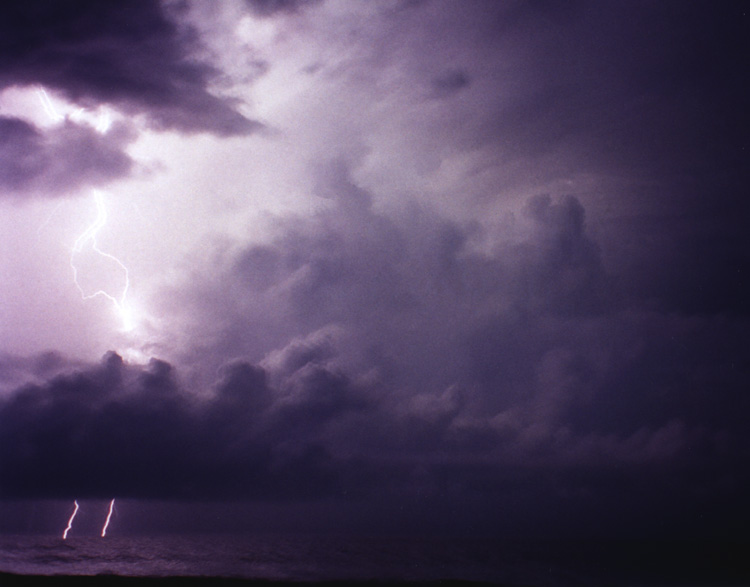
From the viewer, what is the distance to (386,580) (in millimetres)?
52812

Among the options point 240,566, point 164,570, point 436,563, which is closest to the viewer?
point 164,570

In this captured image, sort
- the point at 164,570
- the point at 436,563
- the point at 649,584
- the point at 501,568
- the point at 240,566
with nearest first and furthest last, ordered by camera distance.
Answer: the point at 649,584 → the point at 164,570 → the point at 240,566 → the point at 501,568 → the point at 436,563

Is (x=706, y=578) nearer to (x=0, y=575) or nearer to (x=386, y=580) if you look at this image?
(x=386, y=580)

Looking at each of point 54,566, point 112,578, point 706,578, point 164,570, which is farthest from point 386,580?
point 706,578

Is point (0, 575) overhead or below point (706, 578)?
below

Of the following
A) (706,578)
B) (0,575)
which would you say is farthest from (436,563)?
(0,575)

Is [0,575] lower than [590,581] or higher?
lower

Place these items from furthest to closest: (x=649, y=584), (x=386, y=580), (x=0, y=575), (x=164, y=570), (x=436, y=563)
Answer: (x=436, y=563)
(x=164, y=570)
(x=649, y=584)
(x=386, y=580)
(x=0, y=575)

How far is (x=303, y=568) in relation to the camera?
223ft

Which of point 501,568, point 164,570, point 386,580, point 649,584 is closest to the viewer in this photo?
point 386,580

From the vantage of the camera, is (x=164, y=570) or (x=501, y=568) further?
(x=501, y=568)

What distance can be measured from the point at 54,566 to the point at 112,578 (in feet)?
80.1

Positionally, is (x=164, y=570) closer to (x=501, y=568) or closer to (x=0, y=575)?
(x=0, y=575)

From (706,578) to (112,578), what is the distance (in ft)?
227
